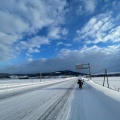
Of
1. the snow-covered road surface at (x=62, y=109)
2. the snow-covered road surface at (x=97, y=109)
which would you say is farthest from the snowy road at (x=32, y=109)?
the snow-covered road surface at (x=97, y=109)

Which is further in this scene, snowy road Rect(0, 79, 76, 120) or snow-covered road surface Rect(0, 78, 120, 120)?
snowy road Rect(0, 79, 76, 120)

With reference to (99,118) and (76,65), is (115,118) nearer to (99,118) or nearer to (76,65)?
(99,118)

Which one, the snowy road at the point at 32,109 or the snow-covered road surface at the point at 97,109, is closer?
the snow-covered road surface at the point at 97,109

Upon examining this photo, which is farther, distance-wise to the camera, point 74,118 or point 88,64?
point 88,64

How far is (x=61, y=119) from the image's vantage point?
6.89 m

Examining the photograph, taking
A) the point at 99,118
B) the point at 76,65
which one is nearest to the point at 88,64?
the point at 76,65

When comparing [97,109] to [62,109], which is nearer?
[97,109]

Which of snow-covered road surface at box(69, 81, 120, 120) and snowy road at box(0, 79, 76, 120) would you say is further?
snowy road at box(0, 79, 76, 120)

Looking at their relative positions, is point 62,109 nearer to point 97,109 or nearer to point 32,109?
point 32,109

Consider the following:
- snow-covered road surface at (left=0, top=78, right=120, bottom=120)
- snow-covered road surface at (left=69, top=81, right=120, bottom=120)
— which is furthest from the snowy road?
snow-covered road surface at (left=69, top=81, right=120, bottom=120)

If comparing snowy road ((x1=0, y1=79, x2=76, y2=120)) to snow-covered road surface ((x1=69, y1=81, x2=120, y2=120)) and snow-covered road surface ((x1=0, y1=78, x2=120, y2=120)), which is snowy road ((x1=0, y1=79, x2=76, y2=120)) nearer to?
snow-covered road surface ((x1=0, y1=78, x2=120, y2=120))

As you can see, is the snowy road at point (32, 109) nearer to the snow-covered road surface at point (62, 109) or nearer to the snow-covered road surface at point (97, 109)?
the snow-covered road surface at point (62, 109)

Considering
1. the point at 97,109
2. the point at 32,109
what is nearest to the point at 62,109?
the point at 32,109

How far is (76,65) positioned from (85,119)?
74.2 metres
